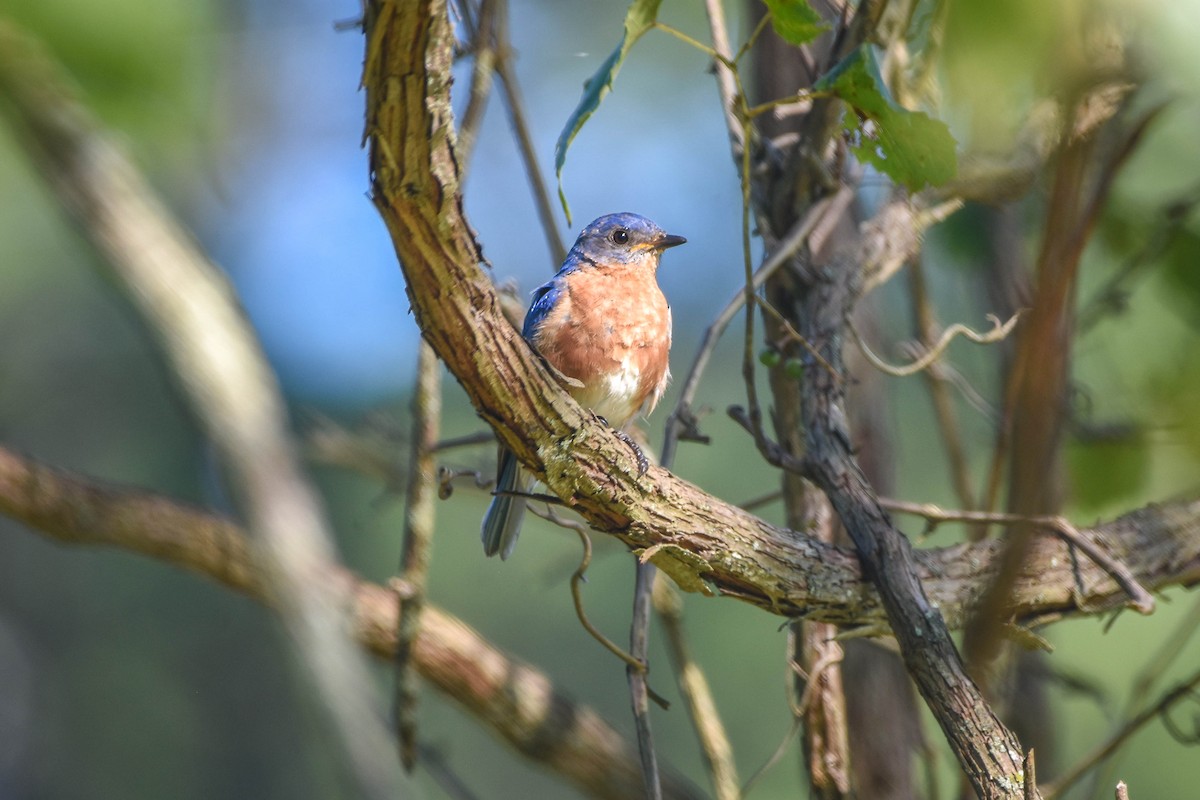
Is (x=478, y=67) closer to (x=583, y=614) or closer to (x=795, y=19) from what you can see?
(x=795, y=19)

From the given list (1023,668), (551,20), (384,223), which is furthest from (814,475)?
(551,20)

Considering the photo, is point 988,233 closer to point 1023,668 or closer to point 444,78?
point 1023,668

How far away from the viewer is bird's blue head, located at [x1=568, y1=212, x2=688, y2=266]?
421cm

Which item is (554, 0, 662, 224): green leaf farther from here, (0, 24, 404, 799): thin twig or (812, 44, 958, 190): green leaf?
(0, 24, 404, 799): thin twig

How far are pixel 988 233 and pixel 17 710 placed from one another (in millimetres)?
17774

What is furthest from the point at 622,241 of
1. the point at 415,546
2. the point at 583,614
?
the point at 583,614

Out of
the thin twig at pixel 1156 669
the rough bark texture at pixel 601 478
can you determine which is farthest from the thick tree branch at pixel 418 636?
the rough bark texture at pixel 601 478

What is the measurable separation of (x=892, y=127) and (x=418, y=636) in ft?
8.60

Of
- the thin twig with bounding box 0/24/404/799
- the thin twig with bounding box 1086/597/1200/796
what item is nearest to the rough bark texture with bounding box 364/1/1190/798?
the thin twig with bounding box 0/24/404/799

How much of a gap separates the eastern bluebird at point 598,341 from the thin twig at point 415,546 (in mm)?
354

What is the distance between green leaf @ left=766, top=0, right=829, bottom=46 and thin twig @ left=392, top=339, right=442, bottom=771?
2.03 m

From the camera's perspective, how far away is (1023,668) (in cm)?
461

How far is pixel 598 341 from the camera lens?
3793 millimetres

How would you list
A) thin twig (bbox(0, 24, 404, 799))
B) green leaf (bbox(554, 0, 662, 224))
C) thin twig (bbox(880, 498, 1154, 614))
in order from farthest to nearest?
thin twig (bbox(880, 498, 1154, 614)) → green leaf (bbox(554, 0, 662, 224)) → thin twig (bbox(0, 24, 404, 799))
